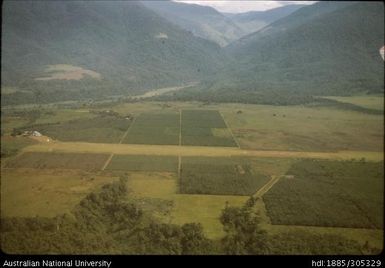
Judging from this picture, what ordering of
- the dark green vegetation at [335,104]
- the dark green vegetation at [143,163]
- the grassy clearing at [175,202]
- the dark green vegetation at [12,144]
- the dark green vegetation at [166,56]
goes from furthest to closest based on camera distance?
the dark green vegetation at [166,56] → the dark green vegetation at [335,104] → the dark green vegetation at [143,163] → the dark green vegetation at [12,144] → the grassy clearing at [175,202]

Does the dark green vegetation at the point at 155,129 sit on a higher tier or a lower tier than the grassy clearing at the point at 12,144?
lower

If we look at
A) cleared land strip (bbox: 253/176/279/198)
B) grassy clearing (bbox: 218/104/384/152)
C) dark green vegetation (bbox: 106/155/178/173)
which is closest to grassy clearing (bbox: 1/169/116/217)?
dark green vegetation (bbox: 106/155/178/173)

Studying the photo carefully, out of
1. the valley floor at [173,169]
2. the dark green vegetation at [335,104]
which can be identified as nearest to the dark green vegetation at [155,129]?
the valley floor at [173,169]

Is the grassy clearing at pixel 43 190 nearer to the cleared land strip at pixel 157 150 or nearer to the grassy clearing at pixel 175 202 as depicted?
A: the grassy clearing at pixel 175 202

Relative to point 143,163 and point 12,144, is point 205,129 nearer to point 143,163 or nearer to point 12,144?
point 143,163

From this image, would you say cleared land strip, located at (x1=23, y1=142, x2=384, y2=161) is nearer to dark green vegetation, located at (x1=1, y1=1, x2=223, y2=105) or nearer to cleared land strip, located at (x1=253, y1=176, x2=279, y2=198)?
cleared land strip, located at (x1=253, y1=176, x2=279, y2=198)

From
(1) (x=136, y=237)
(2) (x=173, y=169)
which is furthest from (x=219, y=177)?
(1) (x=136, y=237)
